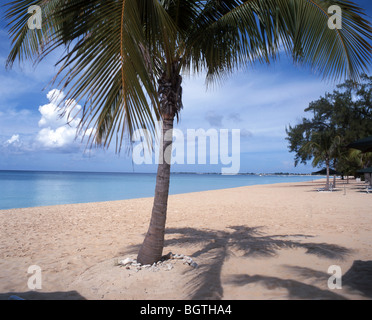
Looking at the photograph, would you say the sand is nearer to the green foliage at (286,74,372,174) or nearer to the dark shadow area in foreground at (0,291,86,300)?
the dark shadow area in foreground at (0,291,86,300)

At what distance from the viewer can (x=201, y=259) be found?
4707 mm

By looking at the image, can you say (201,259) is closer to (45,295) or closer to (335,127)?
(45,295)

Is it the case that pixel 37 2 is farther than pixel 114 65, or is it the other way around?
pixel 37 2

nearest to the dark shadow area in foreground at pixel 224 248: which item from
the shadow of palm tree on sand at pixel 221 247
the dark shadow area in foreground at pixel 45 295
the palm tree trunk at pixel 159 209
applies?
the shadow of palm tree on sand at pixel 221 247

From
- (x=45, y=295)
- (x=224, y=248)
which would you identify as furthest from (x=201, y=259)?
(x=45, y=295)

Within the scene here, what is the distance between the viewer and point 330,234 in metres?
6.59

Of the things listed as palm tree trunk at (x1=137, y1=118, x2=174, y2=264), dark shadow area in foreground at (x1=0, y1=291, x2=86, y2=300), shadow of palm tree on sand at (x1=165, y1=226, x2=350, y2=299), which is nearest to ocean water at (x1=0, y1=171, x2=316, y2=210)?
shadow of palm tree on sand at (x1=165, y1=226, x2=350, y2=299)

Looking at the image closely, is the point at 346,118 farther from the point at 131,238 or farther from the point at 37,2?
the point at 37,2

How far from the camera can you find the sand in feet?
11.2

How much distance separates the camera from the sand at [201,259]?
11.2 feet

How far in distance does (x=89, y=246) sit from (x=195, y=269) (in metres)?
2.93

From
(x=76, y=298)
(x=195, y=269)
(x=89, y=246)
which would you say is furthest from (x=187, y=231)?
(x=76, y=298)

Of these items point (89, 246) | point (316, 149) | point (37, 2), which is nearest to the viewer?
point (37, 2)

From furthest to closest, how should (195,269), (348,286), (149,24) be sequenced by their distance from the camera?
(195,269) < (348,286) < (149,24)
